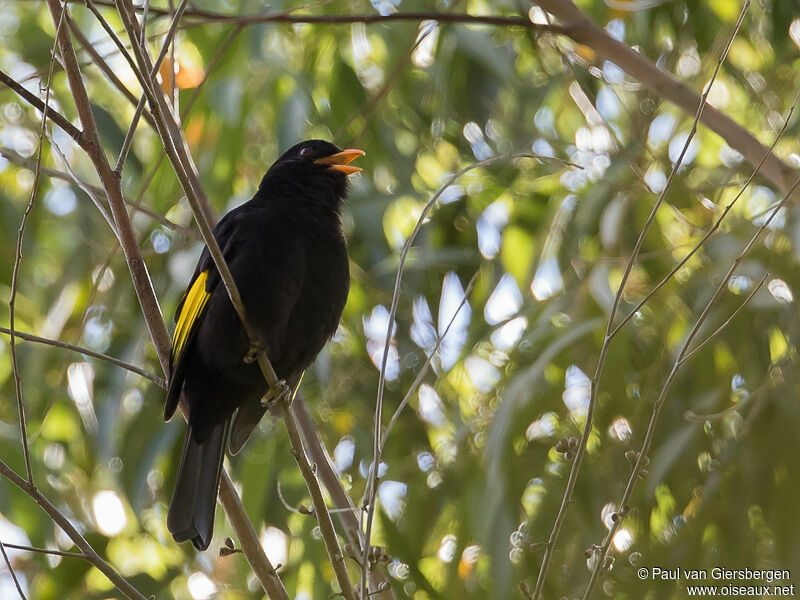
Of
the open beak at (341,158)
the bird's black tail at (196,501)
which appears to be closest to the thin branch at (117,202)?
the bird's black tail at (196,501)

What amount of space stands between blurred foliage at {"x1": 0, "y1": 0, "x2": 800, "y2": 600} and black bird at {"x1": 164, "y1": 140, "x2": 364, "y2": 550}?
0.24 m

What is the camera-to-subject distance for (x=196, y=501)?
263 cm

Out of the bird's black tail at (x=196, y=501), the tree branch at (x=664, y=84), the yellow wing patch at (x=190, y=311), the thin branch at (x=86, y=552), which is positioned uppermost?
the tree branch at (x=664, y=84)

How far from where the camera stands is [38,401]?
3.94 m

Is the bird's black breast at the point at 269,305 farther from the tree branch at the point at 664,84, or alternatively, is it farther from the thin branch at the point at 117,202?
the tree branch at the point at 664,84

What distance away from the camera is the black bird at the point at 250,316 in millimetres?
2834

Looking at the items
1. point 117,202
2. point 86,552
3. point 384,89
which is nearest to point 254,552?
point 86,552

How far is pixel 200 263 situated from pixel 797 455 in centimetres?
180

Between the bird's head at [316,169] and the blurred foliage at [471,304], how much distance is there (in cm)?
8

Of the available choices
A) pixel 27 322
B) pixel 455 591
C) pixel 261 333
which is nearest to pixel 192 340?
pixel 261 333

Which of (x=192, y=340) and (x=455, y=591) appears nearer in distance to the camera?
(x=192, y=340)

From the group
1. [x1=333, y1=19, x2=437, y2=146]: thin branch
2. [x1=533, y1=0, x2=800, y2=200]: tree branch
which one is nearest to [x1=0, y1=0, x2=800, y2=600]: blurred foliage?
[x1=333, y1=19, x2=437, y2=146]: thin branch

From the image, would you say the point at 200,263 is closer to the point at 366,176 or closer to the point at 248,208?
the point at 248,208

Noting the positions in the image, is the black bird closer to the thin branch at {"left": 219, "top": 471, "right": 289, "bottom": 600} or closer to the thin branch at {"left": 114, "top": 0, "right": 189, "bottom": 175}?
the thin branch at {"left": 219, "top": 471, "right": 289, "bottom": 600}
